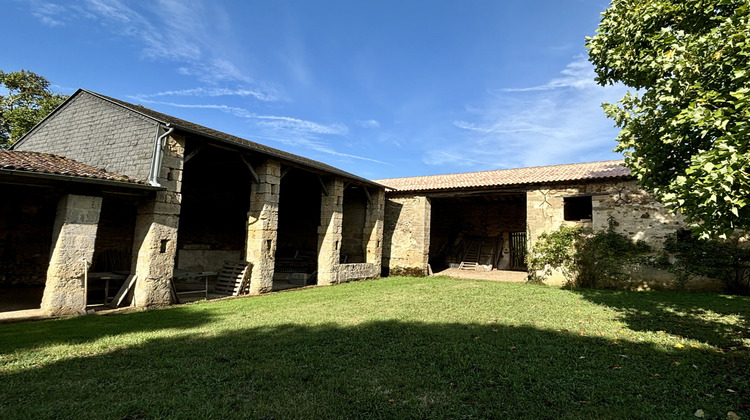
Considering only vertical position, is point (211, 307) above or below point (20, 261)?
below

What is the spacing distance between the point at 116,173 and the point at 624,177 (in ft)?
42.9

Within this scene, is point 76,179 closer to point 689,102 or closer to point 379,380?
point 379,380

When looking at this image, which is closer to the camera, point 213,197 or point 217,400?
point 217,400

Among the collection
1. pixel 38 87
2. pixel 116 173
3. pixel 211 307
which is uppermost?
pixel 38 87

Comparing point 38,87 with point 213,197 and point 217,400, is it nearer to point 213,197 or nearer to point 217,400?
point 213,197

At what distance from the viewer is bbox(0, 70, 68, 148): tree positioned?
15828 millimetres

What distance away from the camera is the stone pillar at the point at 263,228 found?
896 cm

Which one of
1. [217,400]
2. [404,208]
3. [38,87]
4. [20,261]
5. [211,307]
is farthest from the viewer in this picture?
[38,87]

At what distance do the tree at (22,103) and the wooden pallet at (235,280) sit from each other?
1426cm

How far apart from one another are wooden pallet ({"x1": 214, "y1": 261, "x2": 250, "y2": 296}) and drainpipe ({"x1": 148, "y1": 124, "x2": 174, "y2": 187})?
3044 mm

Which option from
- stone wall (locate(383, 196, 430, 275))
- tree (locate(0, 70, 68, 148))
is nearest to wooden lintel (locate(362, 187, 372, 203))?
stone wall (locate(383, 196, 430, 275))

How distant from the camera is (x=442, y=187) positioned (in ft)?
44.8

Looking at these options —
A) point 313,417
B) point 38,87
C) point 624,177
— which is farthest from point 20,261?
point 624,177

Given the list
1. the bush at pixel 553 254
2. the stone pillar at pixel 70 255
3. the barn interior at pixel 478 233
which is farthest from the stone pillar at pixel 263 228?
the barn interior at pixel 478 233
